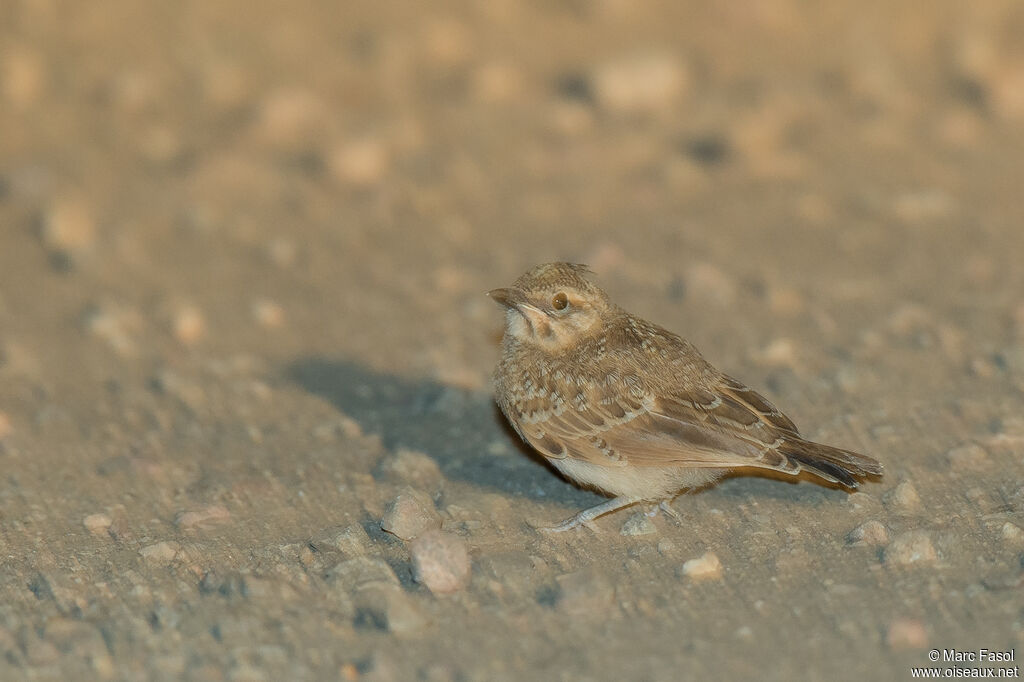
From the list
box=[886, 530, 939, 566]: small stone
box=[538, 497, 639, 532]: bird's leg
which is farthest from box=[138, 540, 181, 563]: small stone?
box=[886, 530, 939, 566]: small stone

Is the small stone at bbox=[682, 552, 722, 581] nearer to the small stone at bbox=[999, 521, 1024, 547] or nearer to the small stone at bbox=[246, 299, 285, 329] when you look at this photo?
the small stone at bbox=[999, 521, 1024, 547]

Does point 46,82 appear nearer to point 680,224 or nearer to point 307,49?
point 307,49

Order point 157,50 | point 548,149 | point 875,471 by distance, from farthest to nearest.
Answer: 1. point 157,50
2. point 548,149
3. point 875,471

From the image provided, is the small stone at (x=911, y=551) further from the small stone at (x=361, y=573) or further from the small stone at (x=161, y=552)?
the small stone at (x=161, y=552)

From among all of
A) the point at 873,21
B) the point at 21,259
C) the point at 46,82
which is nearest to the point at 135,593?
the point at 21,259

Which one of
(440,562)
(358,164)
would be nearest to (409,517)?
(440,562)
